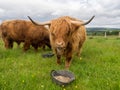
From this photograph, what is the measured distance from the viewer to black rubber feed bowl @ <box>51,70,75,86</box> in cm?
627

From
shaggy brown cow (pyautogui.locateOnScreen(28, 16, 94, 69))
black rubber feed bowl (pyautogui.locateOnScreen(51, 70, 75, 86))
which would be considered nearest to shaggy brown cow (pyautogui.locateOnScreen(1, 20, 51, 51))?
shaggy brown cow (pyautogui.locateOnScreen(28, 16, 94, 69))

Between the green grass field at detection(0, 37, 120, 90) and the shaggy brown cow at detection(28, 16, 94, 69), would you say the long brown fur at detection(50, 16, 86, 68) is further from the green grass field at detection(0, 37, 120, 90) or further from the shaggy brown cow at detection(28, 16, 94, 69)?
the green grass field at detection(0, 37, 120, 90)

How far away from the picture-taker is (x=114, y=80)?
6848 millimetres

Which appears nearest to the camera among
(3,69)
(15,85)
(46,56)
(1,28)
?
(15,85)

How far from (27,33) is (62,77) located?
6098 mm

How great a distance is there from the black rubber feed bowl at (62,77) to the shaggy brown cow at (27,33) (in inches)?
227

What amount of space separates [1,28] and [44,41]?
8.13 ft

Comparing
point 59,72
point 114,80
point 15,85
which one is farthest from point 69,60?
point 15,85

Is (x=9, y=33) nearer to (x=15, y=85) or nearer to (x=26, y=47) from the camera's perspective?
(x=26, y=47)

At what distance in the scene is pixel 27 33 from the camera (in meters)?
12.7

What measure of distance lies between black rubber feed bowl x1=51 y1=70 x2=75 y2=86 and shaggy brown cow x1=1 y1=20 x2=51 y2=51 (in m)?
5.76

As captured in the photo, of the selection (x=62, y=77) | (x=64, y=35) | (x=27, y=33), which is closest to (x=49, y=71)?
(x=62, y=77)

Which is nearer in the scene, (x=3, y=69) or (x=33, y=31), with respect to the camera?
(x=3, y=69)

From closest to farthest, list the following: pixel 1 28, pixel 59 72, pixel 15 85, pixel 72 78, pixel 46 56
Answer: pixel 15 85 < pixel 72 78 < pixel 59 72 < pixel 46 56 < pixel 1 28
